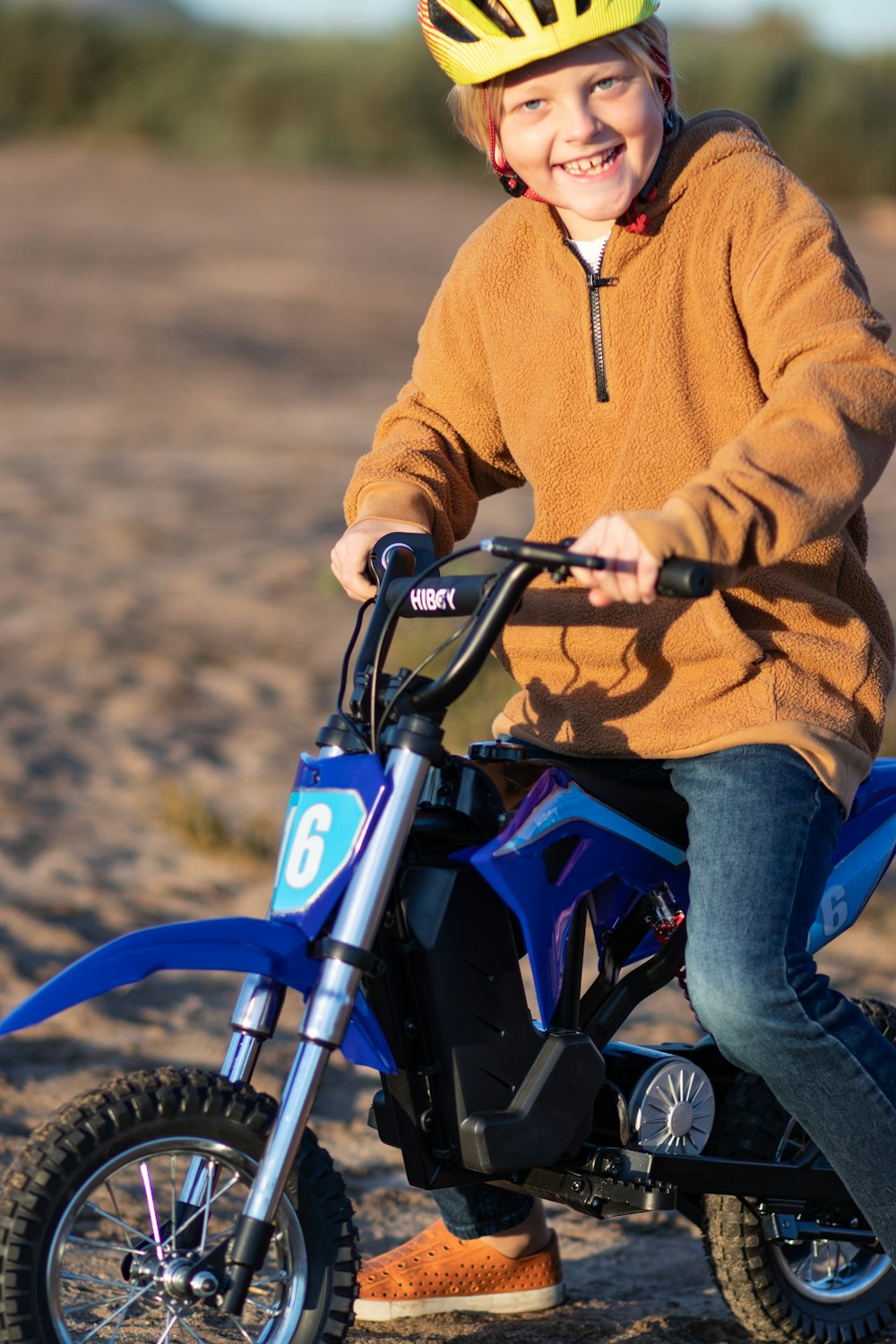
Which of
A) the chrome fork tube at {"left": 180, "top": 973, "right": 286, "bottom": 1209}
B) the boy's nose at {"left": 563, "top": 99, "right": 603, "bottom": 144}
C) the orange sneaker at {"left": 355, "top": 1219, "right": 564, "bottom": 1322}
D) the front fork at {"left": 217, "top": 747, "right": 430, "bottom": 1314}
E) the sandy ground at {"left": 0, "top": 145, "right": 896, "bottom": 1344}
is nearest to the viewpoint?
the front fork at {"left": 217, "top": 747, "right": 430, "bottom": 1314}

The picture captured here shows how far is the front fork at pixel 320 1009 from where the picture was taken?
2.34 m

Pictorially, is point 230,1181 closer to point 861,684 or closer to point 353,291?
point 861,684

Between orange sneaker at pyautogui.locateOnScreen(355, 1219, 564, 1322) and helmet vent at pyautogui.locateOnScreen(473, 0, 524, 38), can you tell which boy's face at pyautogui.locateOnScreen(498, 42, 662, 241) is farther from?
orange sneaker at pyautogui.locateOnScreen(355, 1219, 564, 1322)

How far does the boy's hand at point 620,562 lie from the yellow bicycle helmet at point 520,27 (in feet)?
2.46

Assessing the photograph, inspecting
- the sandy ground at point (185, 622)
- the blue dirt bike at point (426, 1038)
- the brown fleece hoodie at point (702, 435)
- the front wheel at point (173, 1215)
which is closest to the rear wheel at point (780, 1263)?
the blue dirt bike at point (426, 1038)

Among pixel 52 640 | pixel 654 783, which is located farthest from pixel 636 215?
pixel 52 640

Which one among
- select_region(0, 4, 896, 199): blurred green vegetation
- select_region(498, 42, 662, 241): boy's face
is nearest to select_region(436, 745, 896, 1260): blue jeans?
select_region(498, 42, 662, 241): boy's face

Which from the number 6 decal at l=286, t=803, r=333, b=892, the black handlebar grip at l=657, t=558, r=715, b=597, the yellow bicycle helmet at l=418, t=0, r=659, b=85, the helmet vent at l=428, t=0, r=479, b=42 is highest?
the helmet vent at l=428, t=0, r=479, b=42

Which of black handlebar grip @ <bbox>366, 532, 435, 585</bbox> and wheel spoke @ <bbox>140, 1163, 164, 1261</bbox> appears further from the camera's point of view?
black handlebar grip @ <bbox>366, 532, 435, 585</bbox>

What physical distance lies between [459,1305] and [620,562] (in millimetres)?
1603

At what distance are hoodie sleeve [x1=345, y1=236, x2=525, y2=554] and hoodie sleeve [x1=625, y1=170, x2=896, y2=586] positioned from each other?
1.74ft

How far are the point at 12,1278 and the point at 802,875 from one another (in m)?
1.23

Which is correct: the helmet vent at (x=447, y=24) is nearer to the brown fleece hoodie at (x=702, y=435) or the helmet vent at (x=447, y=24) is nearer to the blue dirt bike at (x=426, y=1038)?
the brown fleece hoodie at (x=702, y=435)

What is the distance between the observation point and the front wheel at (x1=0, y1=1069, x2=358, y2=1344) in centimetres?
228
